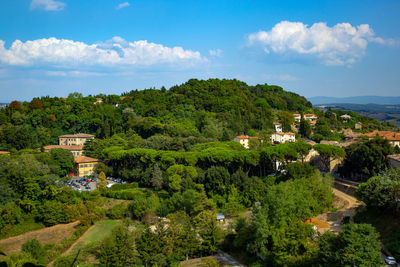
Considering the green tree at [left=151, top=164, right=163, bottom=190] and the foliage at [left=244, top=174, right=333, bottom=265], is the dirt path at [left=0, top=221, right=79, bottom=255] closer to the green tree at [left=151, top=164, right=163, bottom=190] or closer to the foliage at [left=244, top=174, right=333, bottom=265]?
Answer: the green tree at [left=151, top=164, right=163, bottom=190]

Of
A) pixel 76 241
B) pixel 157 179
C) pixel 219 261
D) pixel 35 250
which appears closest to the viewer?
pixel 219 261

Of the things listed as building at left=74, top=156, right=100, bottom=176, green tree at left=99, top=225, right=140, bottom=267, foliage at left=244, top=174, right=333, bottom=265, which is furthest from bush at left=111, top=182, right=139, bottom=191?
foliage at left=244, top=174, right=333, bottom=265

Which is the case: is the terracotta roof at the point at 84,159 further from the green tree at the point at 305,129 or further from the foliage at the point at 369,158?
the green tree at the point at 305,129

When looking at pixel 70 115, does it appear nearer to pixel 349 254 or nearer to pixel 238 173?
pixel 238 173

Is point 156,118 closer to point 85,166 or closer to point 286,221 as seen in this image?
point 85,166

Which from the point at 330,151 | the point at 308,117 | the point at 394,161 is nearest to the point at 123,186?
the point at 330,151

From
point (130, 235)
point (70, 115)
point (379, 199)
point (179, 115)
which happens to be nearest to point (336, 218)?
point (379, 199)
